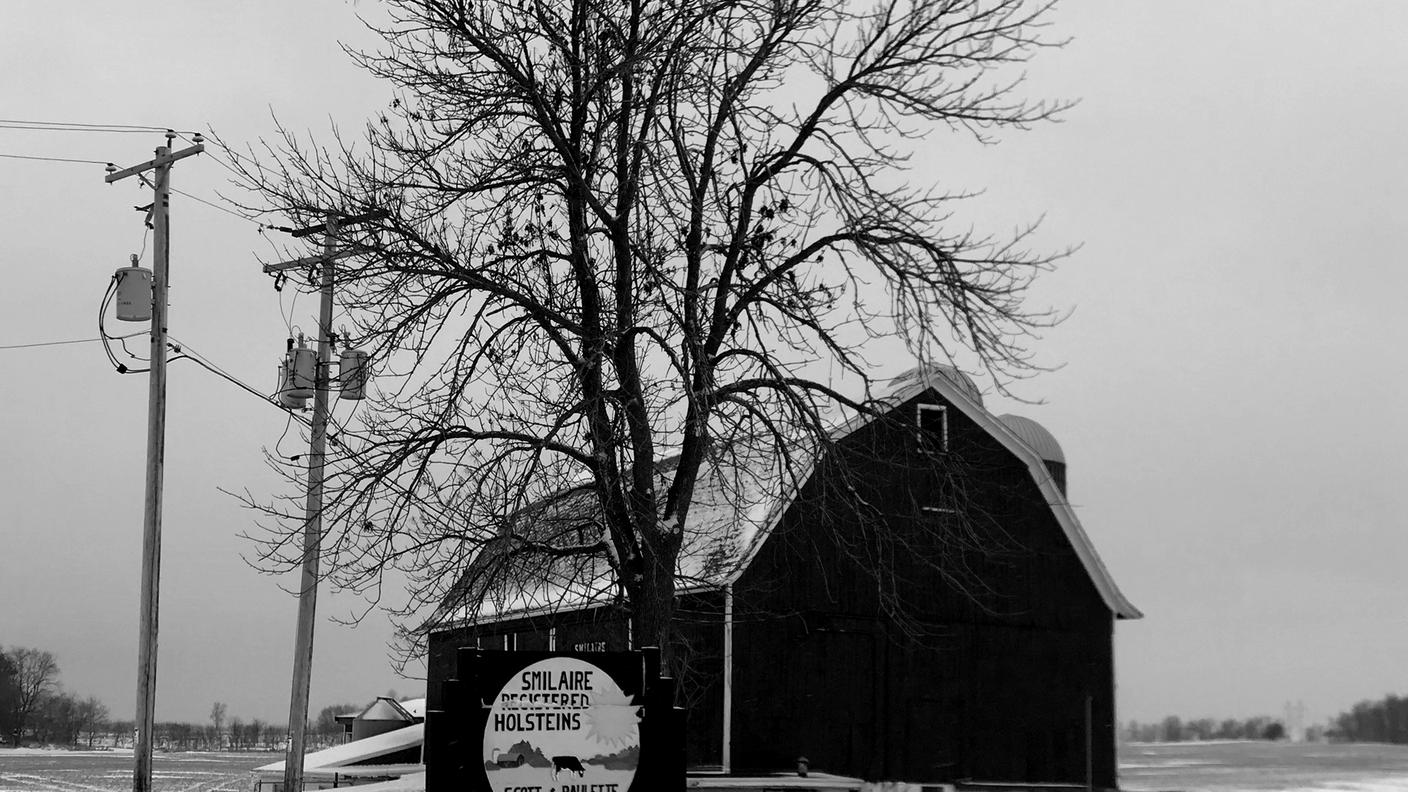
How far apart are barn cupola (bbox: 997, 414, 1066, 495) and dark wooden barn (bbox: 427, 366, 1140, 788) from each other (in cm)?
454

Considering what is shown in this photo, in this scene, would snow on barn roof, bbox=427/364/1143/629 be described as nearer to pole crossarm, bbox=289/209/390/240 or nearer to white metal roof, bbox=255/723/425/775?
white metal roof, bbox=255/723/425/775

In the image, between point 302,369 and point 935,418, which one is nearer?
point 302,369

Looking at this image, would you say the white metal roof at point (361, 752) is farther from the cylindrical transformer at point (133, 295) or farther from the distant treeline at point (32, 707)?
the distant treeline at point (32, 707)

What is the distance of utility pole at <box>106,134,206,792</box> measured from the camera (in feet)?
57.9

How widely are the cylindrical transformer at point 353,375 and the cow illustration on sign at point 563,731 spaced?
4.42m

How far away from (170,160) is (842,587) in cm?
1188

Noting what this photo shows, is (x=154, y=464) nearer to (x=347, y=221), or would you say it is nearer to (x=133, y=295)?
(x=133, y=295)

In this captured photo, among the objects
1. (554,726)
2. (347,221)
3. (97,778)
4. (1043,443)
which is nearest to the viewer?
(554,726)

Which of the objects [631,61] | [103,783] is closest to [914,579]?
[631,61]

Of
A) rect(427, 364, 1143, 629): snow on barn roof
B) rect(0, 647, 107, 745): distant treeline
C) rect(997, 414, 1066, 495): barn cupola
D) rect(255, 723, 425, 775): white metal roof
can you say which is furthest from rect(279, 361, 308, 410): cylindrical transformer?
rect(0, 647, 107, 745): distant treeline

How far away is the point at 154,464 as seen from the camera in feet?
60.9

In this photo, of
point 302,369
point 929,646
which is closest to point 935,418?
point 929,646

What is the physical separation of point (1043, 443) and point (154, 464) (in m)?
18.4

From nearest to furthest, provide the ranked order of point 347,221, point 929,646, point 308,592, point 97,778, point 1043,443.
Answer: point 347,221, point 308,592, point 929,646, point 1043,443, point 97,778
